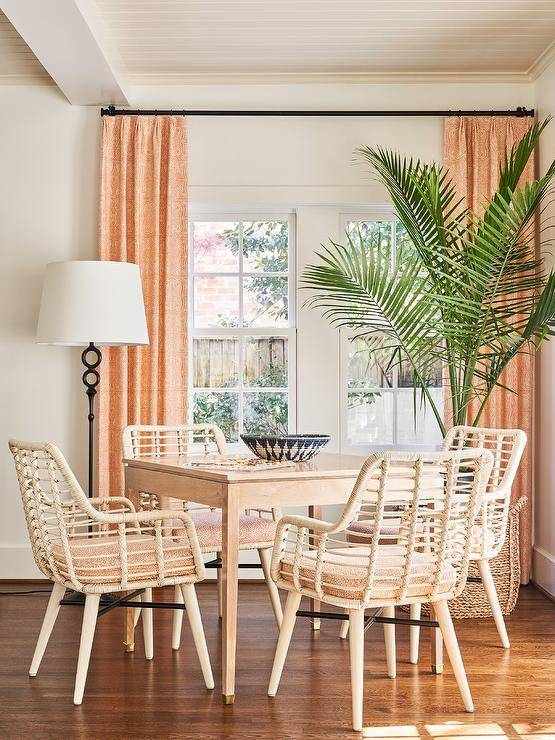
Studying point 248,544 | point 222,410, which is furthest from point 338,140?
point 248,544

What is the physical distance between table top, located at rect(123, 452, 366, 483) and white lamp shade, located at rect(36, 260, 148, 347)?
33.4 inches

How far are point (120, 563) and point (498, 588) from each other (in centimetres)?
196

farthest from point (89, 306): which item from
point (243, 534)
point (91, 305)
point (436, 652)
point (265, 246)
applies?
Result: point (436, 652)

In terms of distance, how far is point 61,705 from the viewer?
8.91 feet

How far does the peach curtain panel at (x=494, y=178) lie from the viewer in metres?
4.52

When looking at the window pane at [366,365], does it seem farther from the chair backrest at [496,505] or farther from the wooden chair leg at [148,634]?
the wooden chair leg at [148,634]

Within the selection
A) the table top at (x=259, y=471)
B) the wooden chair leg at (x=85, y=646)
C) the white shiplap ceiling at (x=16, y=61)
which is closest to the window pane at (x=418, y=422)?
the table top at (x=259, y=471)

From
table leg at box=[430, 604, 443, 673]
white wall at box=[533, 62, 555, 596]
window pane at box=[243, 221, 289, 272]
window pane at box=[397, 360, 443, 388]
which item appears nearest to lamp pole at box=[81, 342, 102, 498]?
window pane at box=[243, 221, 289, 272]

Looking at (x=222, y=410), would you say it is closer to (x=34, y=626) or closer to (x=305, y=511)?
(x=305, y=511)

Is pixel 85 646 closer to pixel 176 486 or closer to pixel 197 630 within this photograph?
pixel 197 630

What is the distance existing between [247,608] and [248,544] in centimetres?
89

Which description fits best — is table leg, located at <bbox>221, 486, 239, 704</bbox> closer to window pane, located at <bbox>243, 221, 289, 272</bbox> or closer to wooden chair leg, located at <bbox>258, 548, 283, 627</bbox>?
wooden chair leg, located at <bbox>258, 548, 283, 627</bbox>

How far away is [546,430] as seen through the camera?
4.46 m

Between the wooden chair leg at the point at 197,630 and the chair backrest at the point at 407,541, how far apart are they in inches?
14.6
